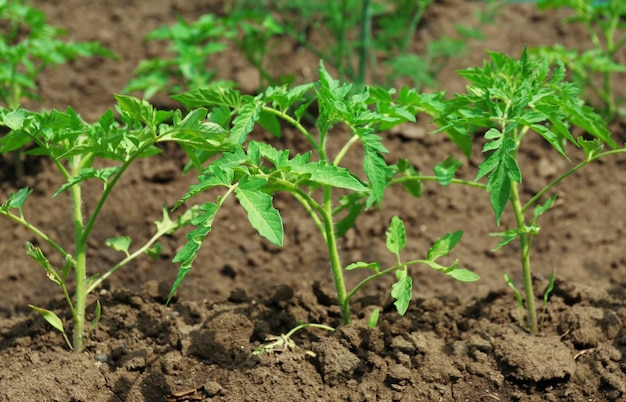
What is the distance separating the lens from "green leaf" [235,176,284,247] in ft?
6.76

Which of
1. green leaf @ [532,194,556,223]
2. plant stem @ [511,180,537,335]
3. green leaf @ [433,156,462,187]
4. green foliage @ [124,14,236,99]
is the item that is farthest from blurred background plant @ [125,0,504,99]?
green leaf @ [532,194,556,223]

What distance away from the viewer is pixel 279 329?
272 centimetres

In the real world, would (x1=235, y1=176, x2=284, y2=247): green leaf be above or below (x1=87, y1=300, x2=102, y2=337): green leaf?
above

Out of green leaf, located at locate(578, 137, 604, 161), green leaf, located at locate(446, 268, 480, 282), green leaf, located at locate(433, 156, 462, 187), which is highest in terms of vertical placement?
green leaf, located at locate(578, 137, 604, 161)

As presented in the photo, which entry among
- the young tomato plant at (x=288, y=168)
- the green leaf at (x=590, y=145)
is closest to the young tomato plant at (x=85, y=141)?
the young tomato plant at (x=288, y=168)

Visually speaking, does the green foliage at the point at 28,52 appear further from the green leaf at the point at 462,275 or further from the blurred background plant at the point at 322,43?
the green leaf at the point at 462,275

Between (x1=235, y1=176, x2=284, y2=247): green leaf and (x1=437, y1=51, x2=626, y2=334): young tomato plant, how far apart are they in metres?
0.55

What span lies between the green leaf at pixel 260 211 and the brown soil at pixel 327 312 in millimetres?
599

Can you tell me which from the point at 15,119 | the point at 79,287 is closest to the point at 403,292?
the point at 79,287

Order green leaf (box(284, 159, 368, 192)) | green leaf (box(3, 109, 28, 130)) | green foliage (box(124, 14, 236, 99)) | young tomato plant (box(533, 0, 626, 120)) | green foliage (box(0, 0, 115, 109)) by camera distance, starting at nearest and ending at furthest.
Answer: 1. green leaf (box(284, 159, 368, 192))
2. green leaf (box(3, 109, 28, 130))
3. green foliage (box(0, 0, 115, 109))
4. young tomato plant (box(533, 0, 626, 120))
5. green foliage (box(124, 14, 236, 99))

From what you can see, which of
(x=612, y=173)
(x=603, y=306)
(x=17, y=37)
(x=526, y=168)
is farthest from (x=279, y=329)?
(x=17, y=37)

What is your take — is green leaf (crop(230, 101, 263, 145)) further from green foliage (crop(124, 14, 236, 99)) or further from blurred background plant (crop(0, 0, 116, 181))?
green foliage (crop(124, 14, 236, 99))

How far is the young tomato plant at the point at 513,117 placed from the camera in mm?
2197

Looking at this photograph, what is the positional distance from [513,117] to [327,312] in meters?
0.96
